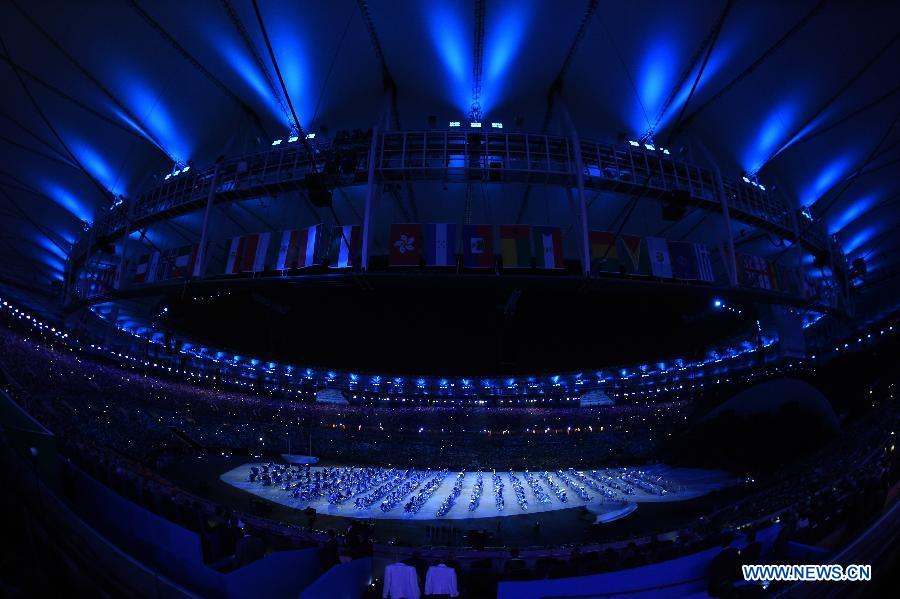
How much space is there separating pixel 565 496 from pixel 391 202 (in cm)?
1727

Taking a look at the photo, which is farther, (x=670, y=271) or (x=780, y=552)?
(x=670, y=271)

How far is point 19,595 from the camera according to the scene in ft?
12.6

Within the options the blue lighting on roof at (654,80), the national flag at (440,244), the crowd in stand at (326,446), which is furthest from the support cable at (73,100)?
the blue lighting on roof at (654,80)

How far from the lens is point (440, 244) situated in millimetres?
10805

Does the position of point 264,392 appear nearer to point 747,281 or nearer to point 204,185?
point 204,185

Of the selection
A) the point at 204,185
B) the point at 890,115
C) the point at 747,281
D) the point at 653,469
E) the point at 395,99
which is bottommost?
the point at 653,469

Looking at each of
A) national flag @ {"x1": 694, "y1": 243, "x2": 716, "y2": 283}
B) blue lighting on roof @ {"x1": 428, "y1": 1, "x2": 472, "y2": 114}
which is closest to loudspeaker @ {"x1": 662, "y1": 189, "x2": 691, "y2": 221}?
national flag @ {"x1": 694, "y1": 243, "x2": 716, "y2": 283}

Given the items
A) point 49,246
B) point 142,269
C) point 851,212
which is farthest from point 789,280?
point 49,246

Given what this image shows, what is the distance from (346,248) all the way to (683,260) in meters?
10.5

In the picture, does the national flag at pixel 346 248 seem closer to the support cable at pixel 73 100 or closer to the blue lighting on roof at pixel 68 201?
the support cable at pixel 73 100

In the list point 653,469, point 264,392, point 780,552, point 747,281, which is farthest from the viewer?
point 264,392

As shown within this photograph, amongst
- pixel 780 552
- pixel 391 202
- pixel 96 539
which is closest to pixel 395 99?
pixel 391 202

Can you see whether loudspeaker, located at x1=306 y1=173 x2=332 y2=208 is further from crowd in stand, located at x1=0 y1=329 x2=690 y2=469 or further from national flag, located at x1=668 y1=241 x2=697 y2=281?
crowd in stand, located at x1=0 y1=329 x2=690 y2=469

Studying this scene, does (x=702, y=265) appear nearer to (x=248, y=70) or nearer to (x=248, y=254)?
(x=248, y=254)
